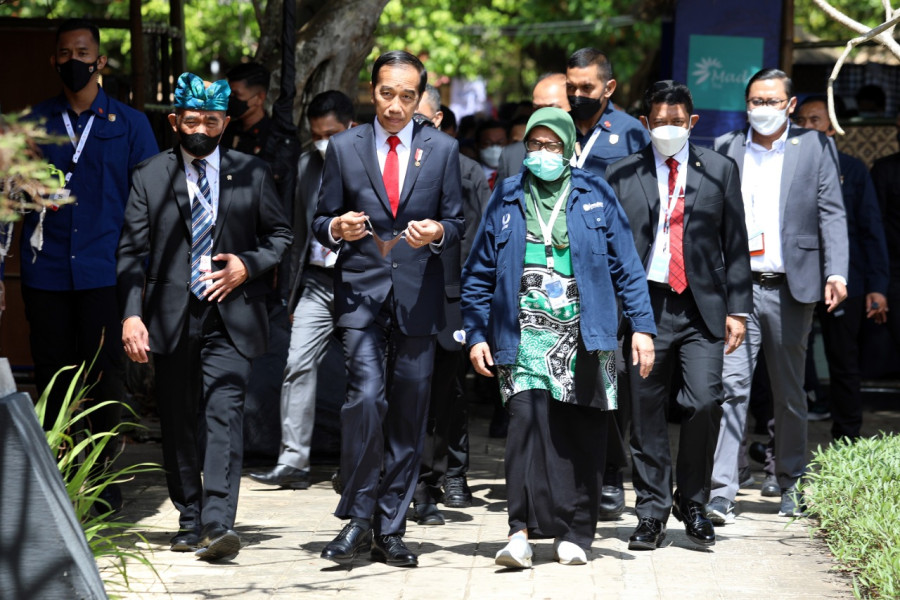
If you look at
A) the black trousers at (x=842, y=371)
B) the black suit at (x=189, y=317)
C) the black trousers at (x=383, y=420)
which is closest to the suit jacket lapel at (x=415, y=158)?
the black trousers at (x=383, y=420)

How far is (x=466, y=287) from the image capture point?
6191 mm

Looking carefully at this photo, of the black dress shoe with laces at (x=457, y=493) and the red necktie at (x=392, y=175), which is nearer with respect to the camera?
the red necktie at (x=392, y=175)

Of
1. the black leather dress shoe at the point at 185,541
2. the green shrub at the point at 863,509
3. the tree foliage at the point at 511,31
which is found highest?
the tree foliage at the point at 511,31

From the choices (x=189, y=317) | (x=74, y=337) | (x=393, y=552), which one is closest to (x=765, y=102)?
(x=393, y=552)

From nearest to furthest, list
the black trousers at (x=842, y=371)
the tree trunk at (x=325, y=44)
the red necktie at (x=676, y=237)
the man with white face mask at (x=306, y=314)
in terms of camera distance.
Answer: the red necktie at (x=676, y=237) → the man with white face mask at (x=306, y=314) → the black trousers at (x=842, y=371) → the tree trunk at (x=325, y=44)

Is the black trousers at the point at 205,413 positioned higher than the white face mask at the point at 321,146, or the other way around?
the white face mask at the point at 321,146

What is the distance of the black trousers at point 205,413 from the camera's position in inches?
237

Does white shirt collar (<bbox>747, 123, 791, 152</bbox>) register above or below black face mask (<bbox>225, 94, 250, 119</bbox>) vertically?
below

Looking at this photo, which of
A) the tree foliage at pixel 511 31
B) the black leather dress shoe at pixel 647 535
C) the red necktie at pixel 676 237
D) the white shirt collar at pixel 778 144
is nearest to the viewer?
the black leather dress shoe at pixel 647 535

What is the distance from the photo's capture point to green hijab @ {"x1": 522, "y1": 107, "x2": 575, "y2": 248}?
605 cm

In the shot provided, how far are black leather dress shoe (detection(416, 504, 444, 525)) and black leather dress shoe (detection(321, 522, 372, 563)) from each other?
96 cm

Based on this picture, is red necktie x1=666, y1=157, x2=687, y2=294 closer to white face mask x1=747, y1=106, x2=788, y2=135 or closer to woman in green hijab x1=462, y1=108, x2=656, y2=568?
woman in green hijab x1=462, y1=108, x2=656, y2=568

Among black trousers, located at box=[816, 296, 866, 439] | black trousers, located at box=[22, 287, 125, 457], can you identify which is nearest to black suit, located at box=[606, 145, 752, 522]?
black trousers, located at box=[816, 296, 866, 439]

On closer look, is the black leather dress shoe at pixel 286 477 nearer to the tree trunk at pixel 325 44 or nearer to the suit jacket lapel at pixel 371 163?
the suit jacket lapel at pixel 371 163
